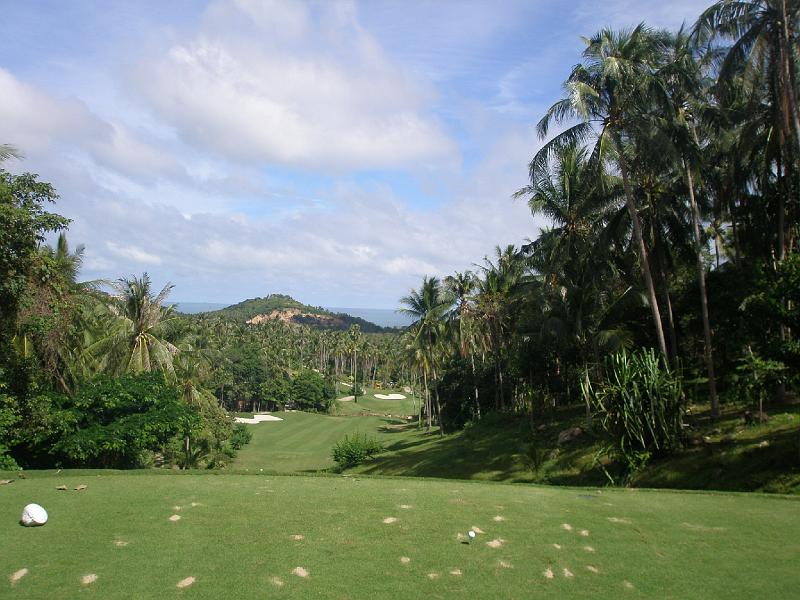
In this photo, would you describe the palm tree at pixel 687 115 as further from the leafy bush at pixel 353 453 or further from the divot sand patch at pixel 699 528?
the leafy bush at pixel 353 453

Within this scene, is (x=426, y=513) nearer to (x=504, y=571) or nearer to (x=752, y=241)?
(x=504, y=571)

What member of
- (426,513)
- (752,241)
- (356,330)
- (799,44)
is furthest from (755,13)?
(356,330)

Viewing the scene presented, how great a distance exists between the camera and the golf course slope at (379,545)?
615 cm

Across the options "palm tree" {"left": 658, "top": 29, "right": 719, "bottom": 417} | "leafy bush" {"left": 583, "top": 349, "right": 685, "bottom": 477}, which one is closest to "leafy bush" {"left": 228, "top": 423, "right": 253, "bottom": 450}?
"leafy bush" {"left": 583, "top": 349, "right": 685, "bottom": 477}

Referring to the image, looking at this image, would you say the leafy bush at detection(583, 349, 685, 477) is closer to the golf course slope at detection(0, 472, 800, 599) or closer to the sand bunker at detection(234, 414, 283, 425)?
the golf course slope at detection(0, 472, 800, 599)

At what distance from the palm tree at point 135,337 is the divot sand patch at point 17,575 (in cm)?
2129

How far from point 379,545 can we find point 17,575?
12.8ft

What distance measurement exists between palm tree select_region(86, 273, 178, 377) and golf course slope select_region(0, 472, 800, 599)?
56.2ft

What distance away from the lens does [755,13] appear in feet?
56.5

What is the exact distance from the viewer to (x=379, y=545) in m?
7.32

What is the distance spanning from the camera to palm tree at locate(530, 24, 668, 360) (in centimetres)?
1920

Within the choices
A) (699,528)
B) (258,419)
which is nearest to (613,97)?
(699,528)

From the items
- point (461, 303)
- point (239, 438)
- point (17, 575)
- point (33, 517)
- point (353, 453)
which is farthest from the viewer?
point (239, 438)

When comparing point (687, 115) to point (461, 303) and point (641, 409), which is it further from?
point (461, 303)
